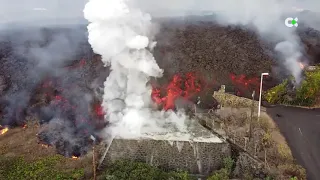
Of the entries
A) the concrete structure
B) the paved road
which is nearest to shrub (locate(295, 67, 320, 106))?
the paved road

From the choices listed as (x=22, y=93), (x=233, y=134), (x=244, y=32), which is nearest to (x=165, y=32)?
(x=244, y=32)

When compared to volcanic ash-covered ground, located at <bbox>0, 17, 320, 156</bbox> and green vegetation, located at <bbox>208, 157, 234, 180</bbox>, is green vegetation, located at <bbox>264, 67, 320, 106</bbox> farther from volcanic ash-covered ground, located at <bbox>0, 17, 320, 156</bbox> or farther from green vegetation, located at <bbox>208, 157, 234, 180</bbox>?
green vegetation, located at <bbox>208, 157, 234, 180</bbox>

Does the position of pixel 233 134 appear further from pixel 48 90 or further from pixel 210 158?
pixel 48 90

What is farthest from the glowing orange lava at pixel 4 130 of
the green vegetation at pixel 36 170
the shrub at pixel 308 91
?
the shrub at pixel 308 91

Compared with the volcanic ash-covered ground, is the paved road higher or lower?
lower

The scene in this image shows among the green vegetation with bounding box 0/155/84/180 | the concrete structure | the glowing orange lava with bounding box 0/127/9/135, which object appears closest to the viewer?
the green vegetation with bounding box 0/155/84/180

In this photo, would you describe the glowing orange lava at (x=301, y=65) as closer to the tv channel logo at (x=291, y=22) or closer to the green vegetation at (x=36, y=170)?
the tv channel logo at (x=291, y=22)

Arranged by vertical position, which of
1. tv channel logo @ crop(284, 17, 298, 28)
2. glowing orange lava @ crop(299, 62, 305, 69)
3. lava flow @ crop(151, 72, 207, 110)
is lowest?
lava flow @ crop(151, 72, 207, 110)
